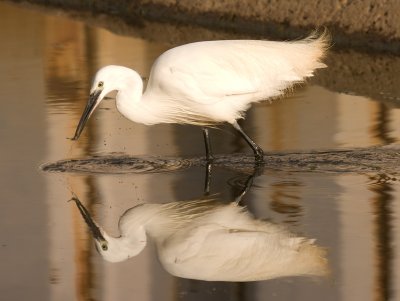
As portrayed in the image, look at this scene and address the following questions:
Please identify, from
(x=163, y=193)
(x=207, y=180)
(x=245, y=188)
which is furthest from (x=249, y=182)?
(x=163, y=193)

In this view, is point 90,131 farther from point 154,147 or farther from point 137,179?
point 137,179

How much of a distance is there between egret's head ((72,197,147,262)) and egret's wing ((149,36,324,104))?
5.31 ft

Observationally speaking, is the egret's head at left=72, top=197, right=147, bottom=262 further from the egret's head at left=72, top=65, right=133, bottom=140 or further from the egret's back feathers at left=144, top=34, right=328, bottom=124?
the egret's back feathers at left=144, top=34, right=328, bottom=124

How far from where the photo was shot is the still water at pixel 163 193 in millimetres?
7121

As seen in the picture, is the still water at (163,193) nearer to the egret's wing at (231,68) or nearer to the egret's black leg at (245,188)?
the egret's black leg at (245,188)

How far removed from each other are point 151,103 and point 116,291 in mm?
2784

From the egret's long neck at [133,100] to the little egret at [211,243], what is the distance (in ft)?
3.19

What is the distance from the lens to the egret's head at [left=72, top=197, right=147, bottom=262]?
25.3ft

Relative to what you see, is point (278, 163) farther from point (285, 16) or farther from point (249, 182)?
point (285, 16)

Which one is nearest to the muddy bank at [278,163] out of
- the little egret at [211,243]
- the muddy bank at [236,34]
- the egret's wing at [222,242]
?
the little egret at [211,243]

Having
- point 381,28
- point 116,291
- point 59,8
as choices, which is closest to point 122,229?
point 116,291

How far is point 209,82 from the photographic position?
962cm

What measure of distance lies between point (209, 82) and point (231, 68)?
23 cm

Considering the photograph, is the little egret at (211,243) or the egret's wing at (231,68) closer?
the little egret at (211,243)
